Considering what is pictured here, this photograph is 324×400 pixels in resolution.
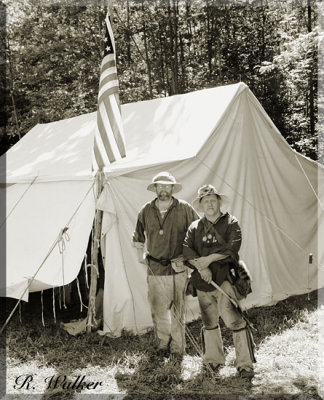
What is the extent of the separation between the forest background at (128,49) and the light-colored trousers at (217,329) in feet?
40.8

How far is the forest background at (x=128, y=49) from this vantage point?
52.7ft

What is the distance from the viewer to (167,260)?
4398mm

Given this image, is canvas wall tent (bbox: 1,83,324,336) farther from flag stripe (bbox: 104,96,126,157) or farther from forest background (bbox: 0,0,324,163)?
forest background (bbox: 0,0,324,163)

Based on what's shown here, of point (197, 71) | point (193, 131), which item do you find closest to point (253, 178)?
point (193, 131)

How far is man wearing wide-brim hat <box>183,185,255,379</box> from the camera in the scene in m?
3.83

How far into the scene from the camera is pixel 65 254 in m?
5.16

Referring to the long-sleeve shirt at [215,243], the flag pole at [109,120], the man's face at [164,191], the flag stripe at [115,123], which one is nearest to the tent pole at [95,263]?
the flag pole at [109,120]

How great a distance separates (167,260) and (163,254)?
7 cm

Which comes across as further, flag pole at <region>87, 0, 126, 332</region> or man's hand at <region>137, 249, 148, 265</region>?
flag pole at <region>87, 0, 126, 332</region>

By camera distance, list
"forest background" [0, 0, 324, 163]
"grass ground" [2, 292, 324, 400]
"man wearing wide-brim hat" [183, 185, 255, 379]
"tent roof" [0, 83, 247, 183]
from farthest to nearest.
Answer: "forest background" [0, 0, 324, 163] → "tent roof" [0, 83, 247, 183] → "man wearing wide-brim hat" [183, 185, 255, 379] → "grass ground" [2, 292, 324, 400]

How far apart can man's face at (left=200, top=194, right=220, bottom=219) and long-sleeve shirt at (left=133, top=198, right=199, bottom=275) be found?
18.8 inches

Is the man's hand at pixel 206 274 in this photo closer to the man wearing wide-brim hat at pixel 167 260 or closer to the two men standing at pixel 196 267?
the two men standing at pixel 196 267

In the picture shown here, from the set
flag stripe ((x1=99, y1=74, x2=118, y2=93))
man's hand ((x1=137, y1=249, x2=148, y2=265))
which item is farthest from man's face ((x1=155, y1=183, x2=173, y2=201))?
flag stripe ((x1=99, y1=74, x2=118, y2=93))

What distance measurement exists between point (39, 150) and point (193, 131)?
121 inches
